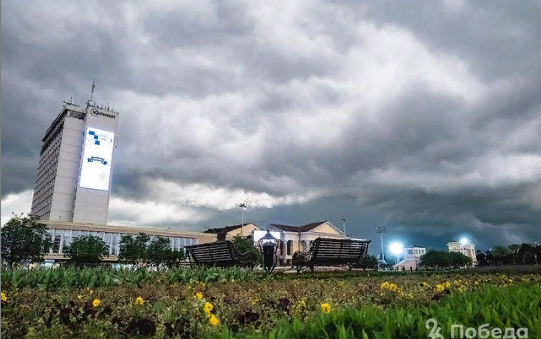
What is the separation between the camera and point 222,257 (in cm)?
1195

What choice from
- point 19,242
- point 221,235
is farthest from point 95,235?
point 19,242

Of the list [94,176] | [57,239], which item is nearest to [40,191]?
[94,176]

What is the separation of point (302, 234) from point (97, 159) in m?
49.8

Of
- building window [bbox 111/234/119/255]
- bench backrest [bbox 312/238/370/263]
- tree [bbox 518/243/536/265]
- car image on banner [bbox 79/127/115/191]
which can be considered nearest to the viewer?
bench backrest [bbox 312/238/370/263]

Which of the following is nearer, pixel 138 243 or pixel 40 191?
pixel 138 243

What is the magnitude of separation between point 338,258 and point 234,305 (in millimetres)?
9176

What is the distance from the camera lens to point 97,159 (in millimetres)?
90875

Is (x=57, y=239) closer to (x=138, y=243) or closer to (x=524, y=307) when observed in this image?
(x=138, y=243)

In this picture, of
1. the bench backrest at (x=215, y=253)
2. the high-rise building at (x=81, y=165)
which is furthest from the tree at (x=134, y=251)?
the high-rise building at (x=81, y=165)

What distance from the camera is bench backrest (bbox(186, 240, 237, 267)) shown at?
37.7ft

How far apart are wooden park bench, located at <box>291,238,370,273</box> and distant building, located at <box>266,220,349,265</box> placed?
241 feet

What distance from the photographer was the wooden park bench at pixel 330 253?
12.0 m

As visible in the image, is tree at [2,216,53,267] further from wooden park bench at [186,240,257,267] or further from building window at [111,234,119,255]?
wooden park bench at [186,240,257,267]

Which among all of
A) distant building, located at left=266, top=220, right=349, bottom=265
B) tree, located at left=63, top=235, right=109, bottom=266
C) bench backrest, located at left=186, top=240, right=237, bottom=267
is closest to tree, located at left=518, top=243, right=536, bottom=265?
bench backrest, located at left=186, top=240, right=237, bottom=267
